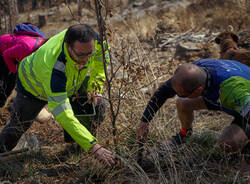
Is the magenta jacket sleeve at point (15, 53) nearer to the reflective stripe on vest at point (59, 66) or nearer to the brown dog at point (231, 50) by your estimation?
the reflective stripe on vest at point (59, 66)

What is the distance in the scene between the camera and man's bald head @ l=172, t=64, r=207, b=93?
2764 mm

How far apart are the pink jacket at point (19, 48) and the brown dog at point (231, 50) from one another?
2.75 m

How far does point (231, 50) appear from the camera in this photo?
4578 mm

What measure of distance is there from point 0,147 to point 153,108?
2.08 metres

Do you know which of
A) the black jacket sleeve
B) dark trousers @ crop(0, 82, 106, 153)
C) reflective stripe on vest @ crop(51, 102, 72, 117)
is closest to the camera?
reflective stripe on vest @ crop(51, 102, 72, 117)

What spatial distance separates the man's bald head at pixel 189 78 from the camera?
9.07 feet

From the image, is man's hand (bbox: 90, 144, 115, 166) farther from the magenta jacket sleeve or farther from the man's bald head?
the magenta jacket sleeve

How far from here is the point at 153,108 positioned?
3143 millimetres

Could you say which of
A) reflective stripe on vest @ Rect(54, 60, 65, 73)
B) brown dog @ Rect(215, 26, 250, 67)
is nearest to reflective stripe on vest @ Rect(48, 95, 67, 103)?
reflective stripe on vest @ Rect(54, 60, 65, 73)

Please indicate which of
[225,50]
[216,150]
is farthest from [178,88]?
[225,50]

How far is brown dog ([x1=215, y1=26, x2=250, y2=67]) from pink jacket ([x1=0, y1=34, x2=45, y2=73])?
9.04ft

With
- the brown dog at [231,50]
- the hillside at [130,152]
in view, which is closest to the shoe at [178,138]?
the hillside at [130,152]

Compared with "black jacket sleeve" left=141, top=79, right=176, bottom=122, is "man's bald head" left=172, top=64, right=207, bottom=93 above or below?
above

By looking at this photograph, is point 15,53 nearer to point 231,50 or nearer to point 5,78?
point 5,78
